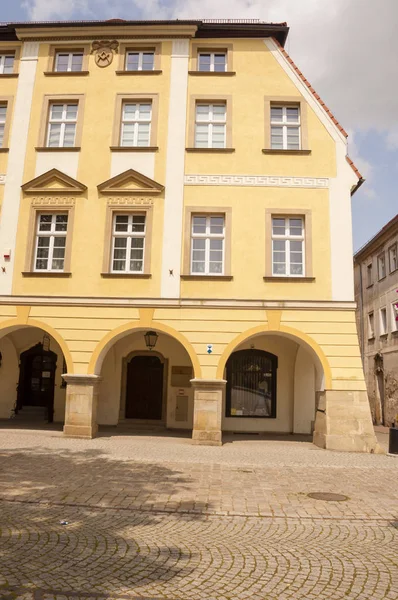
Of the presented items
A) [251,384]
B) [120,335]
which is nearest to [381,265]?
[251,384]

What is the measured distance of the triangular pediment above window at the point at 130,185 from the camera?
51.2 feet

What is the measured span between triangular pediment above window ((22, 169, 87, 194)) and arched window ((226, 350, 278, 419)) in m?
7.75

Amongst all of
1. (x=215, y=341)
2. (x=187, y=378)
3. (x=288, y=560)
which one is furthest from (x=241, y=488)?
(x=187, y=378)

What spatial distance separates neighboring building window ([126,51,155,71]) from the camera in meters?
17.1

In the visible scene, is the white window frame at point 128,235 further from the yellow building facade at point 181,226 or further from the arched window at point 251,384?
the arched window at point 251,384

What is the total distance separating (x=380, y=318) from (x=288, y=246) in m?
17.4

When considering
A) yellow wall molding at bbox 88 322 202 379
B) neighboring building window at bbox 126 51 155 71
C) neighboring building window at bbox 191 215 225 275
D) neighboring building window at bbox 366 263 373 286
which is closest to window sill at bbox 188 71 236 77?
neighboring building window at bbox 126 51 155 71

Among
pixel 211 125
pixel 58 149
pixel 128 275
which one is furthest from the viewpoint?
pixel 211 125

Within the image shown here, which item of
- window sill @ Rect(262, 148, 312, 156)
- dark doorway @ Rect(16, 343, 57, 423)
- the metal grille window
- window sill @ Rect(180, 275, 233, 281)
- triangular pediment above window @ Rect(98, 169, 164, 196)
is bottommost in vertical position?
dark doorway @ Rect(16, 343, 57, 423)

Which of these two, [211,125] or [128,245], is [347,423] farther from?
[211,125]

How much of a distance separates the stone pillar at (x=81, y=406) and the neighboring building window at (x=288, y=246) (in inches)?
251

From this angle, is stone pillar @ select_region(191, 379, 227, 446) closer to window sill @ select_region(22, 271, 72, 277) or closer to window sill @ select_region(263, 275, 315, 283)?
window sill @ select_region(263, 275, 315, 283)

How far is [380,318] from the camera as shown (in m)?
30.5

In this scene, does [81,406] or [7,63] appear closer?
[81,406]
